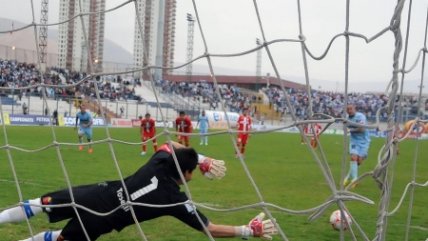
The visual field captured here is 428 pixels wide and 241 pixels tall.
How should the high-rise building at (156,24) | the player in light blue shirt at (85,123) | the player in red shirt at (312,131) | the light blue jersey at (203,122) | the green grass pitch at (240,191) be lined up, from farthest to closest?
the light blue jersey at (203,122) < the player in light blue shirt at (85,123) < the green grass pitch at (240,191) < the high-rise building at (156,24) < the player in red shirt at (312,131)

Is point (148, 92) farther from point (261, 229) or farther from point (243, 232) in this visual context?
point (261, 229)

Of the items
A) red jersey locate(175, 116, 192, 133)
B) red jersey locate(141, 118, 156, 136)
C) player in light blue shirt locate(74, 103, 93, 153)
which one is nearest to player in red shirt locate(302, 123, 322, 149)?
red jersey locate(175, 116, 192, 133)

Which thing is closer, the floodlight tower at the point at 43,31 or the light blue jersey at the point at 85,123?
the floodlight tower at the point at 43,31

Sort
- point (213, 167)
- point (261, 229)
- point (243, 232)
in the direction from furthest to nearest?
point (213, 167) → point (243, 232) → point (261, 229)

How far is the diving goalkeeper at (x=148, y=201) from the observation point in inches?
166

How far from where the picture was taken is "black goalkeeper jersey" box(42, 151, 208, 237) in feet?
13.9

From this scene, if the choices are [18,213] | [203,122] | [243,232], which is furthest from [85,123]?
[243,232]

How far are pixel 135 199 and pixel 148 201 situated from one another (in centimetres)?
10

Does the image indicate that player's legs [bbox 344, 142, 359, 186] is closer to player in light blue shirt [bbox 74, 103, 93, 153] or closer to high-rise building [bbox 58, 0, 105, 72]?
high-rise building [bbox 58, 0, 105, 72]

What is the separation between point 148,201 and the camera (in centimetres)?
425

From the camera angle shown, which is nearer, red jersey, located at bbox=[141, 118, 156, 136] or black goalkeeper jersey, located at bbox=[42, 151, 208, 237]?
black goalkeeper jersey, located at bbox=[42, 151, 208, 237]

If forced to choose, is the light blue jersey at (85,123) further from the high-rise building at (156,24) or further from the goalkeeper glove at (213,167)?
the goalkeeper glove at (213,167)

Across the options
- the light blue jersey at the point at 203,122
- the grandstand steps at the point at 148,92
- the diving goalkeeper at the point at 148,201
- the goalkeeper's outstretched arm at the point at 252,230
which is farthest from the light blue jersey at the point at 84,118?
the goalkeeper's outstretched arm at the point at 252,230

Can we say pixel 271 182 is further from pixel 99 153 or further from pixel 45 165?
pixel 99 153
